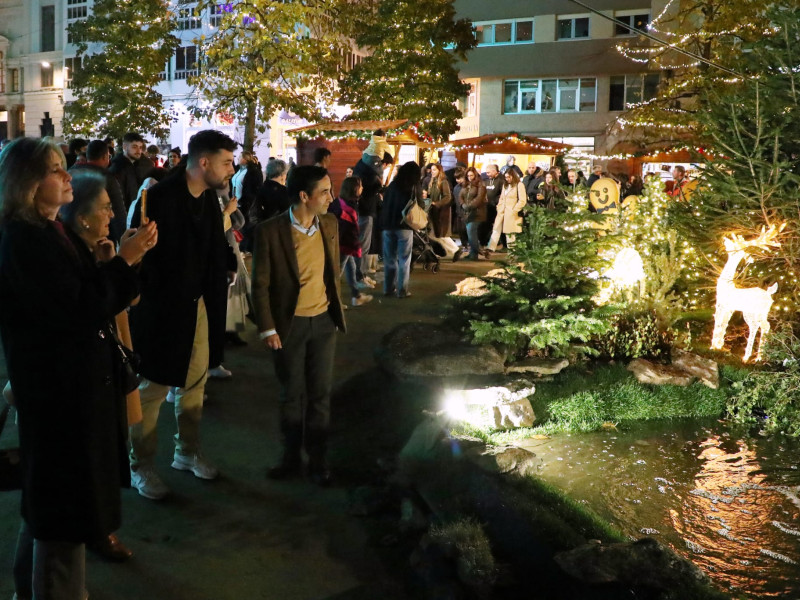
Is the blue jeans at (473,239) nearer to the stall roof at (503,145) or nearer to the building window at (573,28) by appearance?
the stall roof at (503,145)

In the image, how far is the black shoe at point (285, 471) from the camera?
556 cm

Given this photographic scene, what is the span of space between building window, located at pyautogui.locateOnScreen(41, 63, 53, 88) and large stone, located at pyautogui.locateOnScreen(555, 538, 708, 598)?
53491 millimetres

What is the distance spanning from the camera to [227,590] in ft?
13.5

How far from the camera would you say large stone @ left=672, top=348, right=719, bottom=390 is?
7512 millimetres

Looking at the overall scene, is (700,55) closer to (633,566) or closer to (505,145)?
(505,145)

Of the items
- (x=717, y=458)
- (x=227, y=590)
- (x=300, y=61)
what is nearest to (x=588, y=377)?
(x=717, y=458)

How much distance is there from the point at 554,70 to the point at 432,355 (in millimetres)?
36291

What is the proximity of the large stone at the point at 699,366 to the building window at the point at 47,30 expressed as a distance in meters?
50.6

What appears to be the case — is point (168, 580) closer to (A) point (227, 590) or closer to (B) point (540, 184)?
(A) point (227, 590)

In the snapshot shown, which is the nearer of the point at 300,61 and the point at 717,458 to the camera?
the point at 717,458

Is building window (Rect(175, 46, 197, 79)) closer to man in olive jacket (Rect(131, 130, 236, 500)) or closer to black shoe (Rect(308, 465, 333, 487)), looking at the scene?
man in olive jacket (Rect(131, 130, 236, 500))

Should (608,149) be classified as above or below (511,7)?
below

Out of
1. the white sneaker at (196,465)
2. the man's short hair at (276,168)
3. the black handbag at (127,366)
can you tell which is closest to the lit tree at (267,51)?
the man's short hair at (276,168)

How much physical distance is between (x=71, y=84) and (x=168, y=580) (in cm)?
3598
